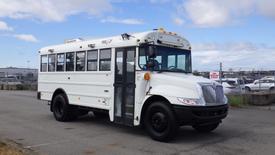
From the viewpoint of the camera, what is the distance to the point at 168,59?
1091 centimetres

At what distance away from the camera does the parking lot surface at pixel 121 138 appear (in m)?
8.84

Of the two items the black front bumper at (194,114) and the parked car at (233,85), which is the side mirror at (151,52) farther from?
the parked car at (233,85)

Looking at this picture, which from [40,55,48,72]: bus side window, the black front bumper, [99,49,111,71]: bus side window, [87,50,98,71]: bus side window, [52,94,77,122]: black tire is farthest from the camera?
[40,55,48,72]: bus side window

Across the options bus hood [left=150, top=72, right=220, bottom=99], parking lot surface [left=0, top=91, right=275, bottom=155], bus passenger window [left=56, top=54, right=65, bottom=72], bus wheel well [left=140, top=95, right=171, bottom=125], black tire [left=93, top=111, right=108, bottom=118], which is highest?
bus passenger window [left=56, top=54, right=65, bottom=72]

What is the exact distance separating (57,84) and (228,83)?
56.8 feet

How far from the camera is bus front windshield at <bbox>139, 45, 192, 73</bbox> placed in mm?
10430

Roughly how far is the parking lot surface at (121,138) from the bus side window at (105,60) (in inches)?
72.5

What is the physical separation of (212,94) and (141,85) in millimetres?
1863

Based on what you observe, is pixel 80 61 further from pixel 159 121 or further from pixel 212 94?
pixel 212 94

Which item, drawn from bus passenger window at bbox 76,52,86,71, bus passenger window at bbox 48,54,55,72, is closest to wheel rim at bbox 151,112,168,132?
bus passenger window at bbox 76,52,86,71

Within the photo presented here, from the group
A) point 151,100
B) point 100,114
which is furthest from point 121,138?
point 100,114

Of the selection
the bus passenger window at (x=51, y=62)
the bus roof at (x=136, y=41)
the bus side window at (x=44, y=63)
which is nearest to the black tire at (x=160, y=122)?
Result: the bus roof at (x=136, y=41)

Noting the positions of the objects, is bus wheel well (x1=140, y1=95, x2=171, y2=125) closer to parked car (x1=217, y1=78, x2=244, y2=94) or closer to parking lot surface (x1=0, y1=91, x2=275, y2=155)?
parking lot surface (x1=0, y1=91, x2=275, y2=155)

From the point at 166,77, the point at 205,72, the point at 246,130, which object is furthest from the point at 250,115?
the point at 205,72
